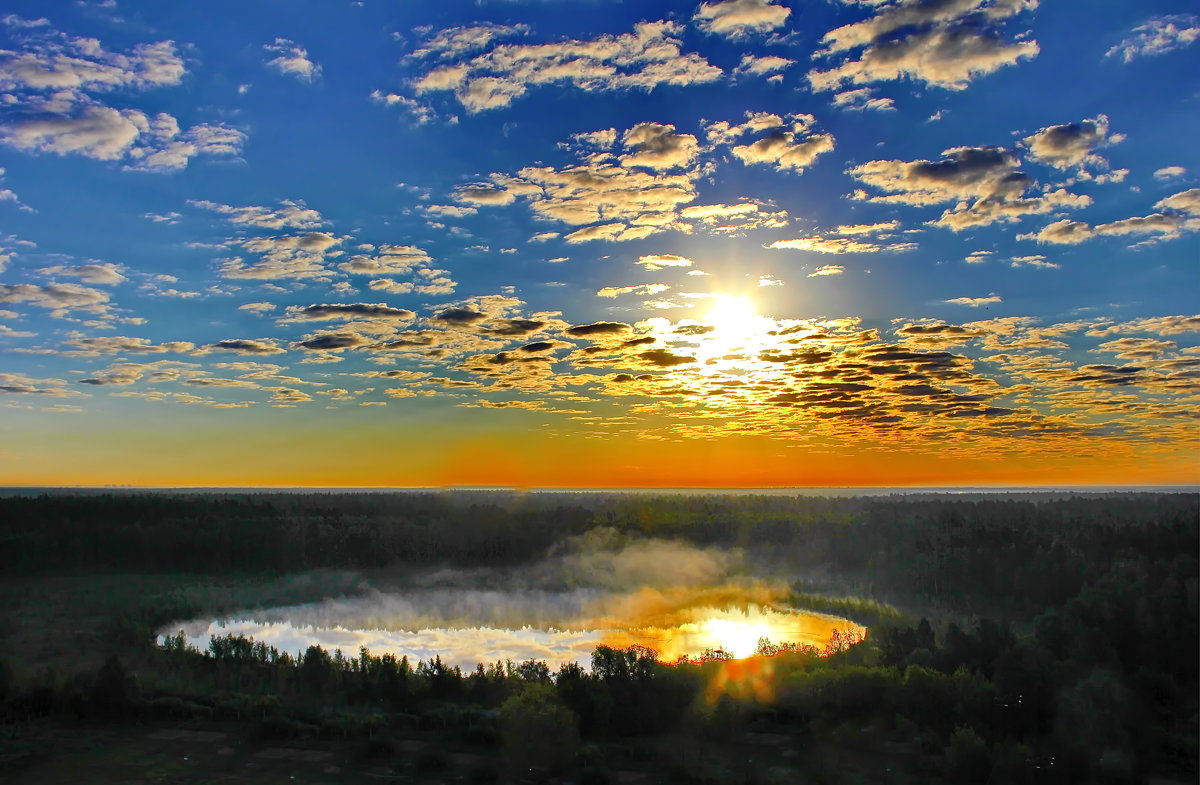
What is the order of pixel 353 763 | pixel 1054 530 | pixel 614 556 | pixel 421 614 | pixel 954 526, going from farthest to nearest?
pixel 614 556 < pixel 954 526 < pixel 1054 530 < pixel 421 614 < pixel 353 763

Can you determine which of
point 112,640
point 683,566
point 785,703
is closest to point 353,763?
point 785,703

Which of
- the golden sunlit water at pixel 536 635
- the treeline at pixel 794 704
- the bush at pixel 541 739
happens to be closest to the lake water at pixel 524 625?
the golden sunlit water at pixel 536 635

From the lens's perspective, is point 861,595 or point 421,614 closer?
point 421,614

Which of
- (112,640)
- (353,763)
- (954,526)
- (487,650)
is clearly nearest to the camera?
(353,763)

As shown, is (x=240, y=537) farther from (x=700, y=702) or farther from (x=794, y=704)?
(x=794, y=704)

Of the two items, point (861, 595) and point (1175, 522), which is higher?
point (1175, 522)

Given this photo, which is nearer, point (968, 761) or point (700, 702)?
point (968, 761)

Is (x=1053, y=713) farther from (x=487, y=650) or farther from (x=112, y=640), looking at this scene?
(x=112, y=640)

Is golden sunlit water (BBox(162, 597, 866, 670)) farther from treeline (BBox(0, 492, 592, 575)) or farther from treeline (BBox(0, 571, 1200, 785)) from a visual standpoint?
treeline (BBox(0, 492, 592, 575))

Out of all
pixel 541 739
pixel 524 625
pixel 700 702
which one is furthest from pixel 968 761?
pixel 524 625

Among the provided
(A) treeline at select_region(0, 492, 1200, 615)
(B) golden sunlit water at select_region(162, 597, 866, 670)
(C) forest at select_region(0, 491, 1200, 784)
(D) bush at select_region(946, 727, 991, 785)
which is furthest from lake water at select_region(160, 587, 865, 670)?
(D) bush at select_region(946, 727, 991, 785)

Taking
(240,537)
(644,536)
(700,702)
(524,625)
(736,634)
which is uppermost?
(240,537)
